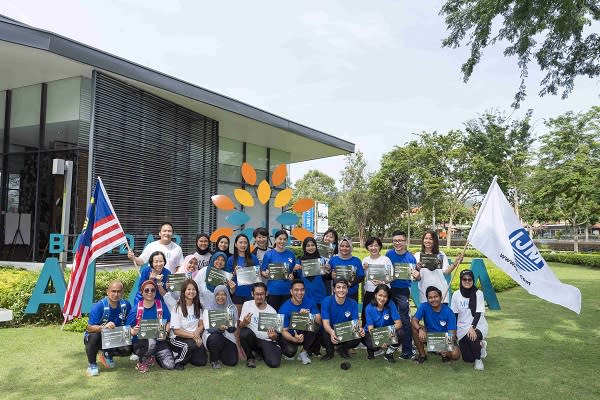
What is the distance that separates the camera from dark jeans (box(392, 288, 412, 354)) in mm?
5633

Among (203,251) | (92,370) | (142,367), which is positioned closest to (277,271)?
(203,251)

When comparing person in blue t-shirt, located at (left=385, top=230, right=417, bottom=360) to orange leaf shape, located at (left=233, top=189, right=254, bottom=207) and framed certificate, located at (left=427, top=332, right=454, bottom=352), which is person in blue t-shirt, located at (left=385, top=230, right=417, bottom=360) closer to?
framed certificate, located at (left=427, top=332, right=454, bottom=352)

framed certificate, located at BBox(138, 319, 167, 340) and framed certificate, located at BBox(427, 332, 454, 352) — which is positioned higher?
framed certificate, located at BBox(138, 319, 167, 340)

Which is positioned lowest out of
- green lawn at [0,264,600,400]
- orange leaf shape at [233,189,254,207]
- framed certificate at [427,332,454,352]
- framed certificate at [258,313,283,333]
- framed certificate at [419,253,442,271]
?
green lawn at [0,264,600,400]

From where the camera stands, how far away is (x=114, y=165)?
10.5 m

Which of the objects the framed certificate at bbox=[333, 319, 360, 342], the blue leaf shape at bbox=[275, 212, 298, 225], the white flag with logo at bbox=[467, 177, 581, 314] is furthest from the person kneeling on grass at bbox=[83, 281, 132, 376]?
the blue leaf shape at bbox=[275, 212, 298, 225]

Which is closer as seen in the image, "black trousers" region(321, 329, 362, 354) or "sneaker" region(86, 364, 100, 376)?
"sneaker" region(86, 364, 100, 376)

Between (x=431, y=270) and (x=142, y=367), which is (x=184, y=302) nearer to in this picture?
(x=142, y=367)

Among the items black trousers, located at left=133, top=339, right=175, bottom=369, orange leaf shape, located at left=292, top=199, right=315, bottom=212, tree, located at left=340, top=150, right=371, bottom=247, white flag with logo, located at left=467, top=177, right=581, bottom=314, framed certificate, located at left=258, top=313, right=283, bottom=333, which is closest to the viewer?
white flag with logo, located at left=467, top=177, right=581, bottom=314

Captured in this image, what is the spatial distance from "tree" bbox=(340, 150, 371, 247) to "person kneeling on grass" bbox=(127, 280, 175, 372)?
31533mm

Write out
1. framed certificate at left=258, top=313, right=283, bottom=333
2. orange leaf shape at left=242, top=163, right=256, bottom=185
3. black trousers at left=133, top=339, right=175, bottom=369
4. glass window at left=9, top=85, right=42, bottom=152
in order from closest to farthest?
black trousers at left=133, top=339, right=175, bottom=369 → framed certificate at left=258, top=313, right=283, bottom=333 → orange leaf shape at left=242, top=163, right=256, bottom=185 → glass window at left=9, top=85, right=42, bottom=152

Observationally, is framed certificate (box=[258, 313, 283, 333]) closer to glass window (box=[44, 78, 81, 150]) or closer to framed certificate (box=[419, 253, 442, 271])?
framed certificate (box=[419, 253, 442, 271])

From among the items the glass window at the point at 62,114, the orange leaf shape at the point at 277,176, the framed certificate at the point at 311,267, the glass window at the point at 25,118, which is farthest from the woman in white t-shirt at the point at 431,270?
the glass window at the point at 25,118

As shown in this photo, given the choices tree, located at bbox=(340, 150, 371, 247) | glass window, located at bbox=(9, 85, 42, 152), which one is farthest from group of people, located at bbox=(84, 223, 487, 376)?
tree, located at bbox=(340, 150, 371, 247)
